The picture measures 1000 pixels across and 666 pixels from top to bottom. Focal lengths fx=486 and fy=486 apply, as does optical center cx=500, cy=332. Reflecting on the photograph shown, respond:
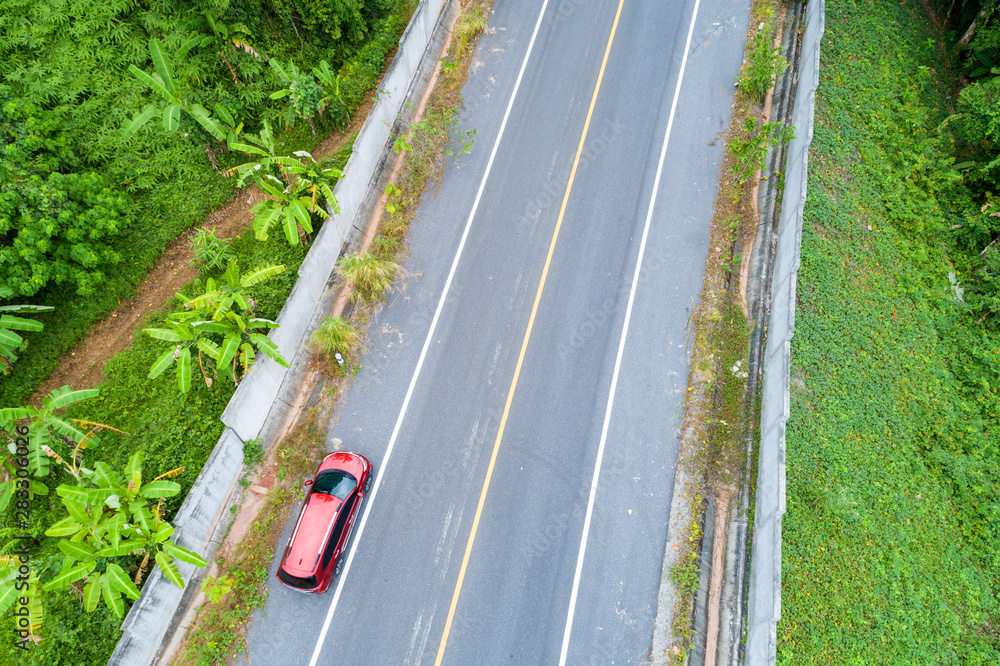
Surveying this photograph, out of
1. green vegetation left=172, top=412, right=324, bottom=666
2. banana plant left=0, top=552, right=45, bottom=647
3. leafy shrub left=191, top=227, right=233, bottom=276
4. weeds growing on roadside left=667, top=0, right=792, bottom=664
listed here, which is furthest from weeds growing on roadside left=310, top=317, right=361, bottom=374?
weeds growing on roadside left=667, top=0, right=792, bottom=664

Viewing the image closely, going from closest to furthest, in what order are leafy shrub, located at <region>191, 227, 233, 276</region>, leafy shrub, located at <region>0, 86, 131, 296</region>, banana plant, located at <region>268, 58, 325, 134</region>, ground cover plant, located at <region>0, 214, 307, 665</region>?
ground cover plant, located at <region>0, 214, 307, 665</region> < leafy shrub, located at <region>0, 86, 131, 296</region> < leafy shrub, located at <region>191, 227, 233, 276</region> < banana plant, located at <region>268, 58, 325, 134</region>

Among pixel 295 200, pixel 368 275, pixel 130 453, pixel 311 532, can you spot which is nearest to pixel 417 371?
pixel 368 275

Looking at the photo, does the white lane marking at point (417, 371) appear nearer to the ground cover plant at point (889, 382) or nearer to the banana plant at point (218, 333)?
the banana plant at point (218, 333)

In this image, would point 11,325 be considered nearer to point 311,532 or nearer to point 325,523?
point 311,532

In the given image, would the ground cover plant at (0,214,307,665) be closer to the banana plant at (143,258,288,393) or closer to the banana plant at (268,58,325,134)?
the banana plant at (143,258,288,393)

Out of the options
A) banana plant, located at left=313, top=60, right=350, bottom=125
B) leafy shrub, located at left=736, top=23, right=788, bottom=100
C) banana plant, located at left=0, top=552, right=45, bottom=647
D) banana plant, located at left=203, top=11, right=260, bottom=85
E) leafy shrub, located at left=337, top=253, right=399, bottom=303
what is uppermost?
leafy shrub, located at left=736, top=23, right=788, bottom=100

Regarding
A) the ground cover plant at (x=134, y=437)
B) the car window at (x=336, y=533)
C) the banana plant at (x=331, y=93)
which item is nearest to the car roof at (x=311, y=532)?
the car window at (x=336, y=533)
